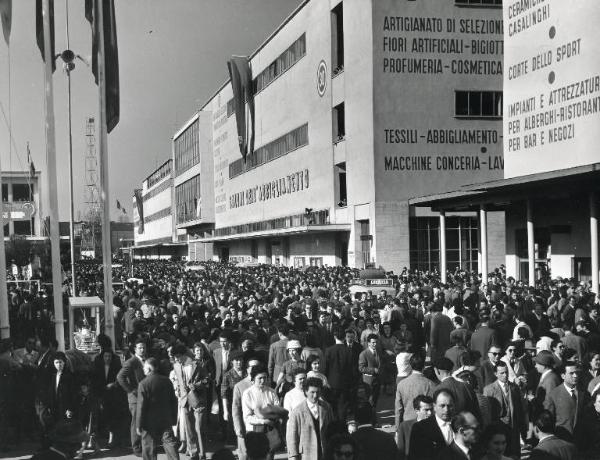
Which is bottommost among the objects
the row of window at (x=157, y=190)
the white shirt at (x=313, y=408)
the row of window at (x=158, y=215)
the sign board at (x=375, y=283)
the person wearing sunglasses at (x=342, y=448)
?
the white shirt at (x=313, y=408)

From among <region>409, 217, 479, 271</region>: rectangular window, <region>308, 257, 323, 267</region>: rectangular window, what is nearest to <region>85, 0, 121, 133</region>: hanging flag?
<region>409, 217, 479, 271</region>: rectangular window

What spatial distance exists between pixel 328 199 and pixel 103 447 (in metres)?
39.8

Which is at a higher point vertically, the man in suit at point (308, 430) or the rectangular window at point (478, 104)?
the rectangular window at point (478, 104)

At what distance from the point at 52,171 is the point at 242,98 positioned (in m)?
55.5

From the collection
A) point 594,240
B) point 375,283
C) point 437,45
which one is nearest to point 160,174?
point 437,45

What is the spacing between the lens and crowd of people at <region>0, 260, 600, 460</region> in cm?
672

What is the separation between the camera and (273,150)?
206 feet

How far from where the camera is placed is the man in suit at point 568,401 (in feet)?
27.0

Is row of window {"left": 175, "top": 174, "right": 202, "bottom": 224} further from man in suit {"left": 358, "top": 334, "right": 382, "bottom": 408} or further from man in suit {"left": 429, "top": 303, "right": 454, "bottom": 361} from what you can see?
man in suit {"left": 358, "top": 334, "right": 382, "bottom": 408}

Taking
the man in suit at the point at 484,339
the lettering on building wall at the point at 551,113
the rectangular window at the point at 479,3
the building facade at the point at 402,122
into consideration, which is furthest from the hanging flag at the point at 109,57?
the rectangular window at the point at 479,3

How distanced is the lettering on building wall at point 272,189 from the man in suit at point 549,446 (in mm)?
48071

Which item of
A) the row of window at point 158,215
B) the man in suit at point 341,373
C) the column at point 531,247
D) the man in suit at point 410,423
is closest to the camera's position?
the man in suit at point 410,423

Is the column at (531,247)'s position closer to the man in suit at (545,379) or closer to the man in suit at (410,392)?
the man in suit at (545,379)

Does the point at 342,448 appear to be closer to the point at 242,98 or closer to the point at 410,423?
the point at 410,423
